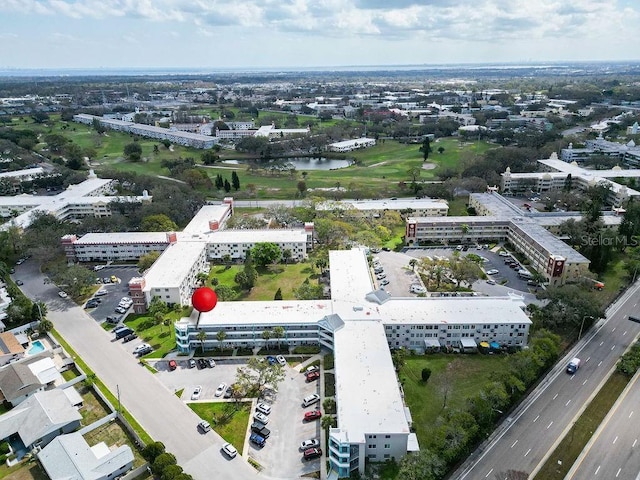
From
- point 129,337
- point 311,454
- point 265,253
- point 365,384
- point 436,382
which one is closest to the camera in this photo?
point 311,454

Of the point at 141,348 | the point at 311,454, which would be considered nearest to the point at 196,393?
the point at 141,348

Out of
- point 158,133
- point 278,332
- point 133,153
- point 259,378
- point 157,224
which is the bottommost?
point 259,378

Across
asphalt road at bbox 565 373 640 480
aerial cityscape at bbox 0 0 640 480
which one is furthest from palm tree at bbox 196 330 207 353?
asphalt road at bbox 565 373 640 480

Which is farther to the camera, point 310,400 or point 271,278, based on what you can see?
point 271,278

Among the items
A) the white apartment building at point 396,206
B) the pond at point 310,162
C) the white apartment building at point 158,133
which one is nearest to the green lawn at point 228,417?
the white apartment building at point 396,206

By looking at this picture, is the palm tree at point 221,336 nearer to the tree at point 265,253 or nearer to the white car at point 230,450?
the white car at point 230,450

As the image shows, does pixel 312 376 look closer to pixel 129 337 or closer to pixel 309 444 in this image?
pixel 309 444

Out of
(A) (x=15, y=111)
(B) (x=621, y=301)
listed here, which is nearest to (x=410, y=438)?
(B) (x=621, y=301)

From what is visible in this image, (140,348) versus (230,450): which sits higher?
(230,450)
